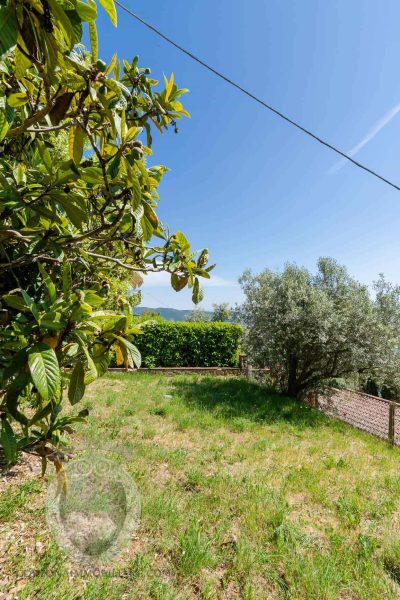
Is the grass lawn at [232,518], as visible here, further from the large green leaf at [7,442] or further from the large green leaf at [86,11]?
the large green leaf at [86,11]

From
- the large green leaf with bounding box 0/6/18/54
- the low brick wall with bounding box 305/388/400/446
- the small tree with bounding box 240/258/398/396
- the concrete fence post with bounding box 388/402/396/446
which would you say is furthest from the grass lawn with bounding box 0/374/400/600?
the large green leaf with bounding box 0/6/18/54

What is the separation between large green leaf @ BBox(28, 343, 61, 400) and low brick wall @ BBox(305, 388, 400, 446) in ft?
27.2

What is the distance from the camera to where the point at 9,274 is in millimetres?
1995

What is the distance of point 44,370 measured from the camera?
1034 mm

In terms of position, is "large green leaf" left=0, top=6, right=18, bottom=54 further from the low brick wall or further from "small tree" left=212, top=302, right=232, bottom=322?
"small tree" left=212, top=302, right=232, bottom=322

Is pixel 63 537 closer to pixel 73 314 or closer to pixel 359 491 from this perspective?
pixel 73 314

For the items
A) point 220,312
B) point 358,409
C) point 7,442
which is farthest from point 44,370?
point 220,312

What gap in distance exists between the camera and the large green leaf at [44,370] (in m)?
0.98

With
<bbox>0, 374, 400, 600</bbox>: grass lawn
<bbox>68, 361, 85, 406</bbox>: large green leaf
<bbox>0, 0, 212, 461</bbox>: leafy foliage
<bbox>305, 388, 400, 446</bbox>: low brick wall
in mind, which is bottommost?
<bbox>305, 388, 400, 446</bbox>: low brick wall

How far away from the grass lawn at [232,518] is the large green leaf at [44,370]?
236cm

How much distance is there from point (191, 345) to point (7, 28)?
1452cm

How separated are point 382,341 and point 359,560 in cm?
700

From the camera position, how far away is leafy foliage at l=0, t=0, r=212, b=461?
855mm

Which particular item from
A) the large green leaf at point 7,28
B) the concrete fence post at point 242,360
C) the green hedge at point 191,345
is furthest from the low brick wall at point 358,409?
the large green leaf at point 7,28
